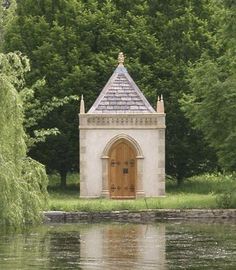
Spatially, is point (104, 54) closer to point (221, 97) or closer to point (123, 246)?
point (221, 97)

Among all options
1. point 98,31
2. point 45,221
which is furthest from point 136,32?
point 45,221

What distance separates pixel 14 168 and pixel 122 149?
16895 mm

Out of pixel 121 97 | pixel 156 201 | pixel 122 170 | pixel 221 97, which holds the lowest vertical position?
pixel 156 201

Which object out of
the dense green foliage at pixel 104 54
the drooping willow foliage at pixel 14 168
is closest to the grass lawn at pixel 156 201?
Result: the dense green foliage at pixel 104 54

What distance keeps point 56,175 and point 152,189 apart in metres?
11.9

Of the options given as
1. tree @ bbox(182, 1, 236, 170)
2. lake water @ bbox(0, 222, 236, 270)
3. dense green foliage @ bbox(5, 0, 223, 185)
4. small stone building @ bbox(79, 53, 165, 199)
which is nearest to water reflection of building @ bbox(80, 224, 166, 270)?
lake water @ bbox(0, 222, 236, 270)

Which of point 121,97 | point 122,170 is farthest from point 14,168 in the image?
point 121,97

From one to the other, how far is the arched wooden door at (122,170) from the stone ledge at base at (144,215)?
647 cm

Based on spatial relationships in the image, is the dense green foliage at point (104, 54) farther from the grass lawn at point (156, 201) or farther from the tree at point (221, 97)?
the tree at point (221, 97)

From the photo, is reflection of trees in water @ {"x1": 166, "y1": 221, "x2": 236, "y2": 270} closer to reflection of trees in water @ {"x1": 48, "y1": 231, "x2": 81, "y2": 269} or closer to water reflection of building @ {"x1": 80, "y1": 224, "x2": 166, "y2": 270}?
water reflection of building @ {"x1": 80, "y1": 224, "x2": 166, "y2": 270}

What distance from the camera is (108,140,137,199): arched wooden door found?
142 ft

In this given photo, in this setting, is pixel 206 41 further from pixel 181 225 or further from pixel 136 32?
pixel 181 225

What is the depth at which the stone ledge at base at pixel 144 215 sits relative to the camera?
118 feet

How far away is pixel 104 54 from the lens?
4753cm
